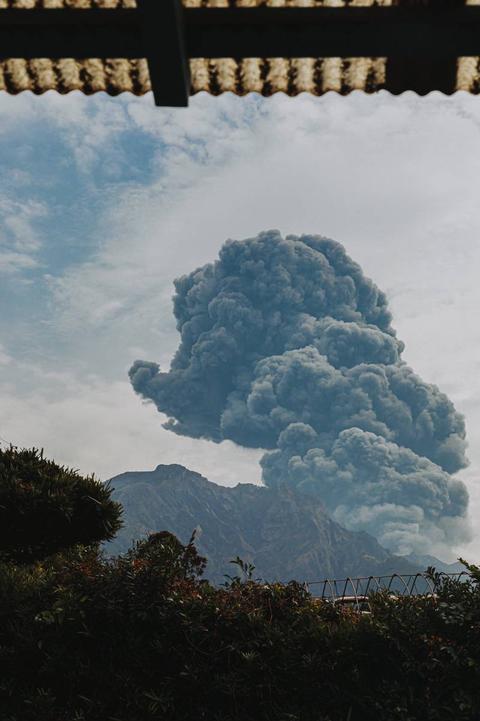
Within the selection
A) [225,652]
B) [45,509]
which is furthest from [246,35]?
[45,509]

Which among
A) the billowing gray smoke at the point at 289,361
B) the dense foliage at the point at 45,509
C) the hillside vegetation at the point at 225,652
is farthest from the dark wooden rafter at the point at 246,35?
the billowing gray smoke at the point at 289,361

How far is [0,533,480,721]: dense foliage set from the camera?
7219mm

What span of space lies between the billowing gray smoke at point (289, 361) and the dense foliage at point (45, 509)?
90.4 m

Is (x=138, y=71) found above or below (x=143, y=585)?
above

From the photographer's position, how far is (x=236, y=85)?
4164 mm

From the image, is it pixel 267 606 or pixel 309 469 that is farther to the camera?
pixel 309 469

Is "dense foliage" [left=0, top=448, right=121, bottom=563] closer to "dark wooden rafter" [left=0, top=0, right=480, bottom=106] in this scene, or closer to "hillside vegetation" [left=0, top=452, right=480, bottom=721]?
"hillside vegetation" [left=0, top=452, right=480, bottom=721]

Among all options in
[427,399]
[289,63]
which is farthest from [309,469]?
[289,63]

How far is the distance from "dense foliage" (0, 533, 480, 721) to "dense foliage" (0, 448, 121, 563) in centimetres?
248

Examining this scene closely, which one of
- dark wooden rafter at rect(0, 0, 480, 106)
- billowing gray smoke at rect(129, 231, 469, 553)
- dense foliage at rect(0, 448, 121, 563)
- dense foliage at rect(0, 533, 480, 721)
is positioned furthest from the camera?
billowing gray smoke at rect(129, 231, 469, 553)

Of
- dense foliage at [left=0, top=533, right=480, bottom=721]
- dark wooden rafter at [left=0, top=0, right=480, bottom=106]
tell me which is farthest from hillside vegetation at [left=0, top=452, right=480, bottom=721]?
dark wooden rafter at [left=0, top=0, right=480, bottom=106]

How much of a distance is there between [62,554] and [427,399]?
359 feet

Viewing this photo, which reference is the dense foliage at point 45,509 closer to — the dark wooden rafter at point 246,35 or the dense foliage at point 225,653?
the dense foliage at point 225,653

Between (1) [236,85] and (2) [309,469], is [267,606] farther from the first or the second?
(2) [309,469]
